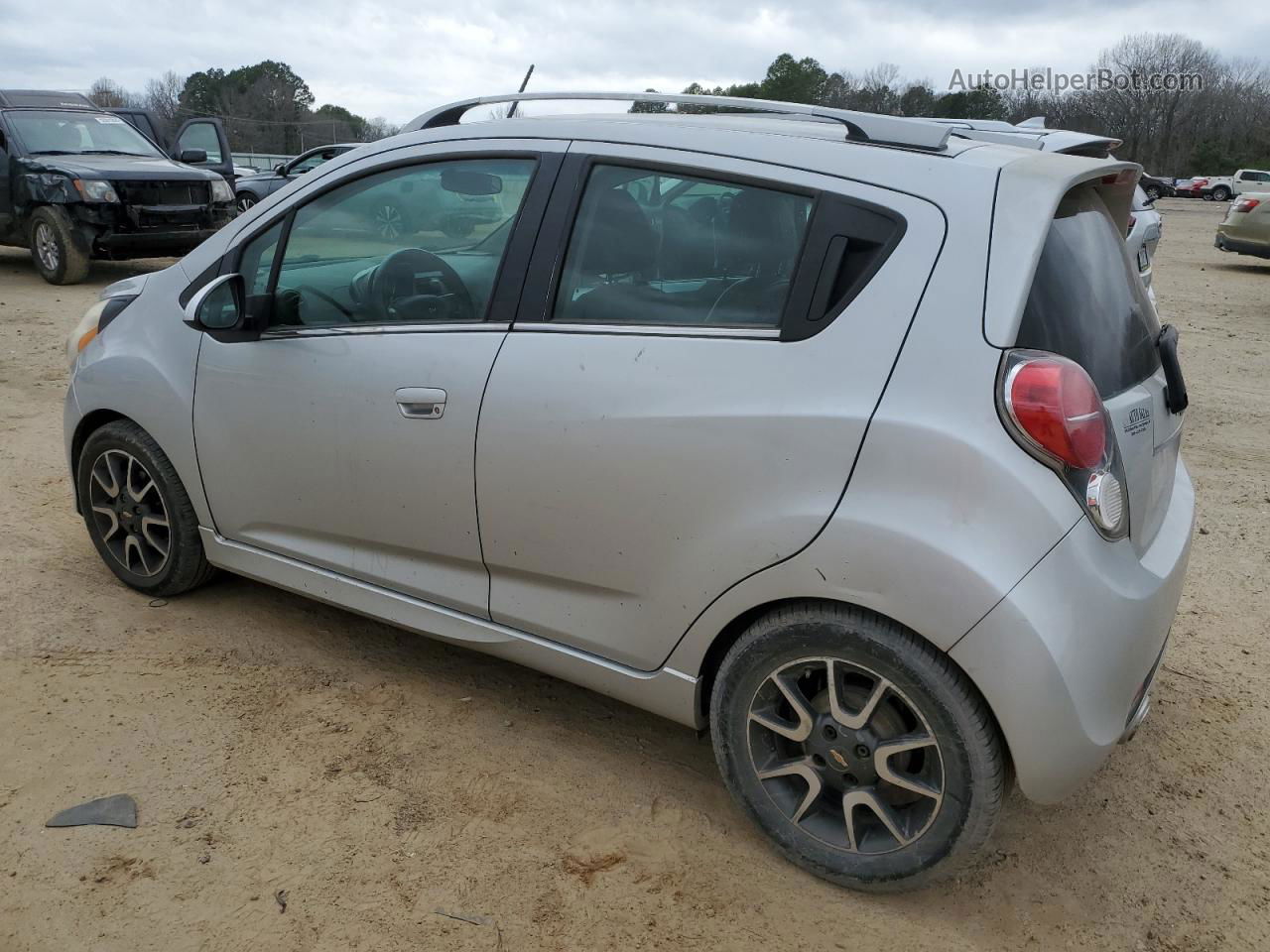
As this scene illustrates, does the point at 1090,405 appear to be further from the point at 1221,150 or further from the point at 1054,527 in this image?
the point at 1221,150

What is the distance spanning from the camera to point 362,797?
9.58ft

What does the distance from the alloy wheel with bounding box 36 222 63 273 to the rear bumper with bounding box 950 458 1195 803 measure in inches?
472

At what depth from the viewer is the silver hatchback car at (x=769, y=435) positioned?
2.29 metres

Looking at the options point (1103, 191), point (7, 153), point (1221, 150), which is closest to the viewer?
point (1103, 191)

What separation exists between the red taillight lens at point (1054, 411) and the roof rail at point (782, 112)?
0.67 metres

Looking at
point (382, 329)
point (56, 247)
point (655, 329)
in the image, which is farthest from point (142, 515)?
point (56, 247)

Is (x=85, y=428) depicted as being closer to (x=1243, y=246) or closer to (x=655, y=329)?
(x=655, y=329)

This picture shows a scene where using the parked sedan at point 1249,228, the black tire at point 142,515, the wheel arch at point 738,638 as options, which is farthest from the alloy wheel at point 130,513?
the parked sedan at point 1249,228

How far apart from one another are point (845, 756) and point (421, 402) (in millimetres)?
1478

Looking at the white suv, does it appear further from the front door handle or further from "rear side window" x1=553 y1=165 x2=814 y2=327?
the front door handle

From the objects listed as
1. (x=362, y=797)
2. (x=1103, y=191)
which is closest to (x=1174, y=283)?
(x=1103, y=191)

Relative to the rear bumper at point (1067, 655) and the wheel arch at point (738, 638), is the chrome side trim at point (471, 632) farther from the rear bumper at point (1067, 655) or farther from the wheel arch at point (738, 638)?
the rear bumper at point (1067, 655)

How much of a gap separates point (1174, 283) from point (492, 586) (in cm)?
1401

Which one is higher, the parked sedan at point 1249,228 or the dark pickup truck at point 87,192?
the dark pickup truck at point 87,192
